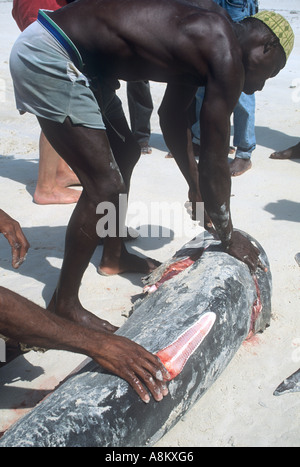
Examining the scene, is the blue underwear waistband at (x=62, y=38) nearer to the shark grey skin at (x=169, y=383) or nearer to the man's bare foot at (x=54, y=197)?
the shark grey skin at (x=169, y=383)

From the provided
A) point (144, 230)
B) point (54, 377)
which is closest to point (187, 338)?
point (54, 377)

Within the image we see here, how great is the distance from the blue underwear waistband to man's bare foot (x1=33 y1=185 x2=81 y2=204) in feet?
6.21

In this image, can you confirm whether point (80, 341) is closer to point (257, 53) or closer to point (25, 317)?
point (25, 317)

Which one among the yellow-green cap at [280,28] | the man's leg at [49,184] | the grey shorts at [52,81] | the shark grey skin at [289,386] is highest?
the yellow-green cap at [280,28]

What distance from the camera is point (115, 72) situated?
8.20ft

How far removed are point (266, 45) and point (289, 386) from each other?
1.53m

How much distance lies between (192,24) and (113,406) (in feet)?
5.08

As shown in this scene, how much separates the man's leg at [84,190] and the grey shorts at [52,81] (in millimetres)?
53

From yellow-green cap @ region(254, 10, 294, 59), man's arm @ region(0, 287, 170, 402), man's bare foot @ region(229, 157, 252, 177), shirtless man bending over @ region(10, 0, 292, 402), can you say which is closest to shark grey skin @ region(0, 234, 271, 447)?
man's arm @ region(0, 287, 170, 402)

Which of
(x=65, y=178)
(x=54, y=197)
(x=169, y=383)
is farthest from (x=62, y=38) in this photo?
(x=65, y=178)

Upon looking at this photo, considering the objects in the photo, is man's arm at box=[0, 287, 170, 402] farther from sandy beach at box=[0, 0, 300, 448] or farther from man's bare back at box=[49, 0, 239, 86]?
man's bare back at box=[49, 0, 239, 86]

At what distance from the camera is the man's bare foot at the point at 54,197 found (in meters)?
4.25

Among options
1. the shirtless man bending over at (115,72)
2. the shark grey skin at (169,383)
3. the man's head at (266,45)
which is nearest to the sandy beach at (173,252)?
the shark grey skin at (169,383)

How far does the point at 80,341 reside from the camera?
6.06 feet
